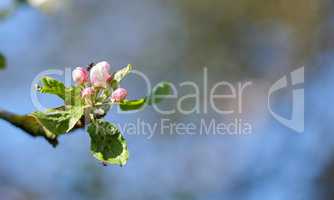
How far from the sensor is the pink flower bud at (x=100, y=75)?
0.95 m

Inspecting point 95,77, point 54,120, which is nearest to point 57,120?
point 54,120

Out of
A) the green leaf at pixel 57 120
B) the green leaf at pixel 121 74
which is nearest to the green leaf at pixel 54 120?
the green leaf at pixel 57 120

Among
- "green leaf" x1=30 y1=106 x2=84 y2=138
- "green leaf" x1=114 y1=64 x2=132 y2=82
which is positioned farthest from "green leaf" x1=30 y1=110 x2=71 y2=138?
"green leaf" x1=114 y1=64 x2=132 y2=82

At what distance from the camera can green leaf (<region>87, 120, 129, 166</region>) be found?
2.82 ft

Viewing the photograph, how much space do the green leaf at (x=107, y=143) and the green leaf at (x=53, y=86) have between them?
61mm

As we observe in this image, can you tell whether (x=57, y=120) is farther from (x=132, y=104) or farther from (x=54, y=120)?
(x=132, y=104)

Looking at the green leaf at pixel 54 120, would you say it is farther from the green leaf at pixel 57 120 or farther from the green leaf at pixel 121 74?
the green leaf at pixel 121 74

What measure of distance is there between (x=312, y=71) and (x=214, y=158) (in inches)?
21.9

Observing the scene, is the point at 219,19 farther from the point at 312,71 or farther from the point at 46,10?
the point at 46,10

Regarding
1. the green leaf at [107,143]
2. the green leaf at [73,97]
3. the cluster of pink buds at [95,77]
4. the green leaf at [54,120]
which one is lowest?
the green leaf at [107,143]

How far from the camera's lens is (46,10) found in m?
1.12

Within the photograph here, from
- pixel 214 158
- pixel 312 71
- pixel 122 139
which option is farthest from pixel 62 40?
pixel 122 139

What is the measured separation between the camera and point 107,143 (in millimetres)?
867

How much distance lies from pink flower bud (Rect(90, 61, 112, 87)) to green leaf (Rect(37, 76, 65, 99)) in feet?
0.18
